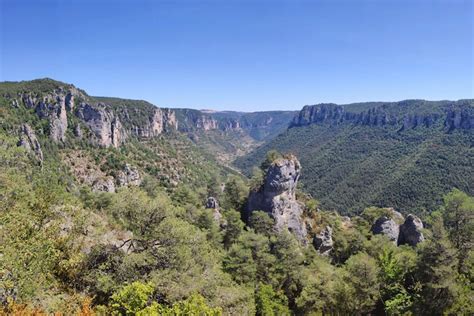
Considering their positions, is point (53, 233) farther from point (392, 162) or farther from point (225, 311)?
point (392, 162)

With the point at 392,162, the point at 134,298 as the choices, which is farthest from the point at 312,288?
the point at 392,162

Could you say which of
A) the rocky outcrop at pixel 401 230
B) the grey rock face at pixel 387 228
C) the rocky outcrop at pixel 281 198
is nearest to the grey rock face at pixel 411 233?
the rocky outcrop at pixel 401 230

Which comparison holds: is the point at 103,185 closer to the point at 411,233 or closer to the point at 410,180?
the point at 411,233

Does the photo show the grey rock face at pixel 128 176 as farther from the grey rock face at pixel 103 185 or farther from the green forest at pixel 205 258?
the green forest at pixel 205 258

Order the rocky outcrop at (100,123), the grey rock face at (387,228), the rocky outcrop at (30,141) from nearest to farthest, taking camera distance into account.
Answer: the grey rock face at (387,228) < the rocky outcrop at (30,141) < the rocky outcrop at (100,123)

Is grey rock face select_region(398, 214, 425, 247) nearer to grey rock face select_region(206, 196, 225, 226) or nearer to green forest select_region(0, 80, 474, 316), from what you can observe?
green forest select_region(0, 80, 474, 316)

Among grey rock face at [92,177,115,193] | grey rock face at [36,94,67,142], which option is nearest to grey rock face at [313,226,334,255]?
grey rock face at [92,177,115,193]

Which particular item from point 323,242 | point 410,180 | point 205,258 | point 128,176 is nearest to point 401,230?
point 323,242
